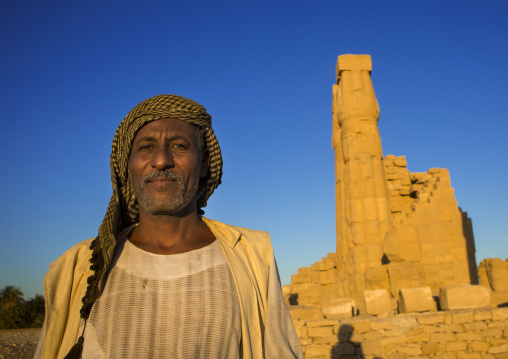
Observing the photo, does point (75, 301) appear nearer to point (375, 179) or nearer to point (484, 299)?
point (484, 299)

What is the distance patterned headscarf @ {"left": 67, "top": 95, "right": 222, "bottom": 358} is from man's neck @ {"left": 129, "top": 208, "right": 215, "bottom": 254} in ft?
0.38

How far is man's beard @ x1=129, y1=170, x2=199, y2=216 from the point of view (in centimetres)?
210

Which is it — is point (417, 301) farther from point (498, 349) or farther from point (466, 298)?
point (498, 349)

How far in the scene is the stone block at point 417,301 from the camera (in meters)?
8.63

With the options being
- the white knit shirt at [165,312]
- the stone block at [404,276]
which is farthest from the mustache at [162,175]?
the stone block at [404,276]

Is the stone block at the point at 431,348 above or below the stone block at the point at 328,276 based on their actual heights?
below

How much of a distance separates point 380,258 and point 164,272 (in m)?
13.9

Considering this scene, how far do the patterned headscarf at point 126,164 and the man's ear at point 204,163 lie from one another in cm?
2

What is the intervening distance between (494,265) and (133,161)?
36.7 ft

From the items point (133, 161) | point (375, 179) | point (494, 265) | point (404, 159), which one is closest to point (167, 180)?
point (133, 161)

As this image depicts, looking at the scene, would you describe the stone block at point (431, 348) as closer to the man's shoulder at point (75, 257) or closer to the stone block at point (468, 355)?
the stone block at point (468, 355)

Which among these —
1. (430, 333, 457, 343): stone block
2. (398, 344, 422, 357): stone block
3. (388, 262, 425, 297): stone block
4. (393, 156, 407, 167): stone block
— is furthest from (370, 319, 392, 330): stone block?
(393, 156, 407, 167): stone block

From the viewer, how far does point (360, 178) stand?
15805mm

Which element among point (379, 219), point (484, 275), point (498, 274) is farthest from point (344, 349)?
point (379, 219)
